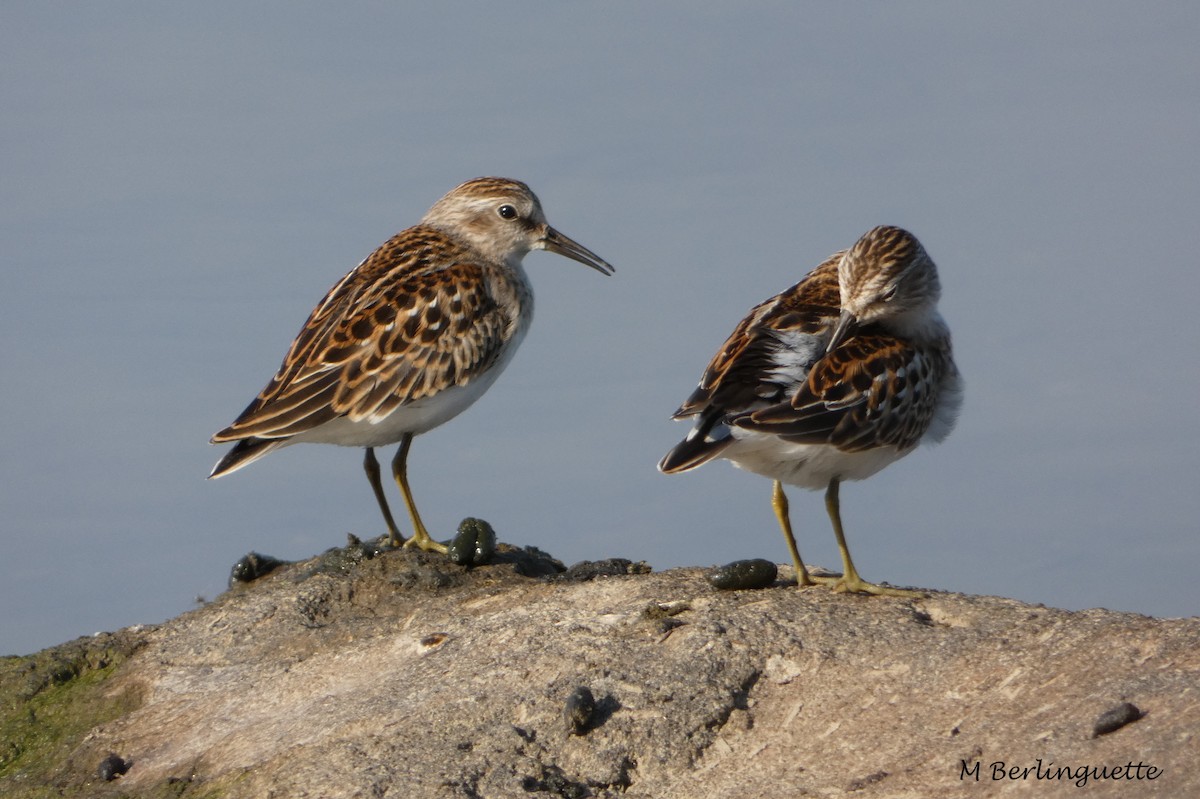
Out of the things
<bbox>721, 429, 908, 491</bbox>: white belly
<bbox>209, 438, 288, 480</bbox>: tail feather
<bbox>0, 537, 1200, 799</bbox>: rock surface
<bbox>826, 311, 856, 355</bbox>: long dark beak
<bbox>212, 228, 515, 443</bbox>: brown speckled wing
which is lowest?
<bbox>0, 537, 1200, 799</bbox>: rock surface

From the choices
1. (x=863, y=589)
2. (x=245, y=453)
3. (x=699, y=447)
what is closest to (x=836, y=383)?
(x=699, y=447)

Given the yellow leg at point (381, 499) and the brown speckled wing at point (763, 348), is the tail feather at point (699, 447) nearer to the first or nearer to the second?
the brown speckled wing at point (763, 348)

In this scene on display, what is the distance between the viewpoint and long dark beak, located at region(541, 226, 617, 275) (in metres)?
14.1

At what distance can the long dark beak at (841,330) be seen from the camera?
32.1 feet

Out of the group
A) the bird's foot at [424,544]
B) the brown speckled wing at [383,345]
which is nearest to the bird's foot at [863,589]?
the bird's foot at [424,544]

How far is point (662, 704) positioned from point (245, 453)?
469 cm

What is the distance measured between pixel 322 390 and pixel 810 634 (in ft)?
15.5

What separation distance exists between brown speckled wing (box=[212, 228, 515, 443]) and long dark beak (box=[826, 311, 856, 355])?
3.54m

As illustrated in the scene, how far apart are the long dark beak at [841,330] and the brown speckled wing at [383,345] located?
3.54 m

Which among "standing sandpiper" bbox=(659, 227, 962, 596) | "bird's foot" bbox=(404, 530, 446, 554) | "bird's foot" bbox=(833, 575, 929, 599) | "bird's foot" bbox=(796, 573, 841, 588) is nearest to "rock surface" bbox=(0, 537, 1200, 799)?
"bird's foot" bbox=(833, 575, 929, 599)

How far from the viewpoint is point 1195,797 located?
673 centimetres

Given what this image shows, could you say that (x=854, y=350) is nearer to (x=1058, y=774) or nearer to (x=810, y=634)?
(x=810, y=634)

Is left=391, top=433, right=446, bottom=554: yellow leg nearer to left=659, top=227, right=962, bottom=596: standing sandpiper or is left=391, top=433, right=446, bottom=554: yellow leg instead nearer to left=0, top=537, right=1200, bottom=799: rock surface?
left=0, top=537, right=1200, bottom=799: rock surface

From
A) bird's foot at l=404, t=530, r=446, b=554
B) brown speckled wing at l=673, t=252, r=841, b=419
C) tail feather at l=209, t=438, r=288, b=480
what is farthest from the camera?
bird's foot at l=404, t=530, r=446, b=554
